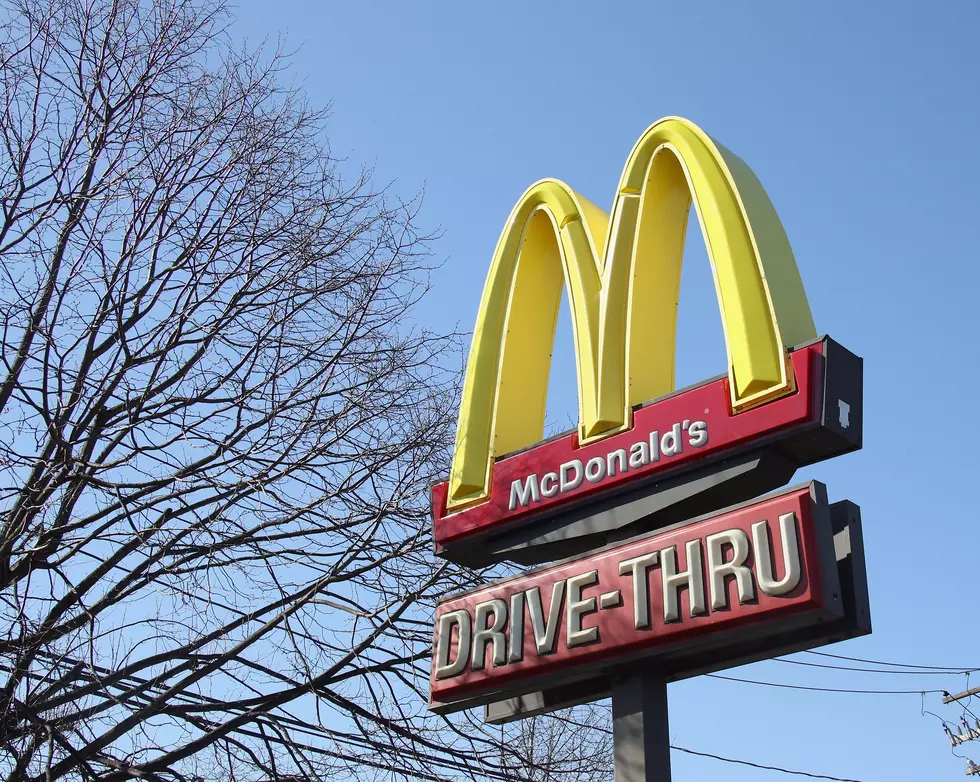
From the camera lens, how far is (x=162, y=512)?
7551 mm

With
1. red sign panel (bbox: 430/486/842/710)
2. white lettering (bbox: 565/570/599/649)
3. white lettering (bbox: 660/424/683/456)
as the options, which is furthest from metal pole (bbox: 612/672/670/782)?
white lettering (bbox: 660/424/683/456)

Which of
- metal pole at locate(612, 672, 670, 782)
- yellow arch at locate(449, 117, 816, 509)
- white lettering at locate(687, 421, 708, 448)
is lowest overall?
metal pole at locate(612, 672, 670, 782)

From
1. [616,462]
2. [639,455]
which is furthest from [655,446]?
[616,462]

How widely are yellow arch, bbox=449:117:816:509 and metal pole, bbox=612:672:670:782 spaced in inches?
58.5

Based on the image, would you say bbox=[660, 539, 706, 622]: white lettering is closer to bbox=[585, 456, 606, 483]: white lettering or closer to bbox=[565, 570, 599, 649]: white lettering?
bbox=[565, 570, 599, 649]: white lettering

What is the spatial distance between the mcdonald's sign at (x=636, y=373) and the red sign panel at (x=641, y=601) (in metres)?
0.36

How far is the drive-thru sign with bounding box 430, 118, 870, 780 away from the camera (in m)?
5.57

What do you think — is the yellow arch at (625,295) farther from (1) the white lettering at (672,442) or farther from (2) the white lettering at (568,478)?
(1) the white lettering at (672,442)

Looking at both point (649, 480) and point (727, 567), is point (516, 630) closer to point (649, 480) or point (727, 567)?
point (649, 480)

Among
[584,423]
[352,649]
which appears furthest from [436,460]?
[584,423]

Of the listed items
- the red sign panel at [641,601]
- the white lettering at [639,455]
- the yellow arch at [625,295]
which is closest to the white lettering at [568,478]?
the yellow arch at [625,295]

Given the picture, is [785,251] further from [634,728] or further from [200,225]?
Answer: [200,225]

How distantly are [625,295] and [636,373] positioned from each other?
0.60 m

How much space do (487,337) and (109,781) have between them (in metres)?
3.86
